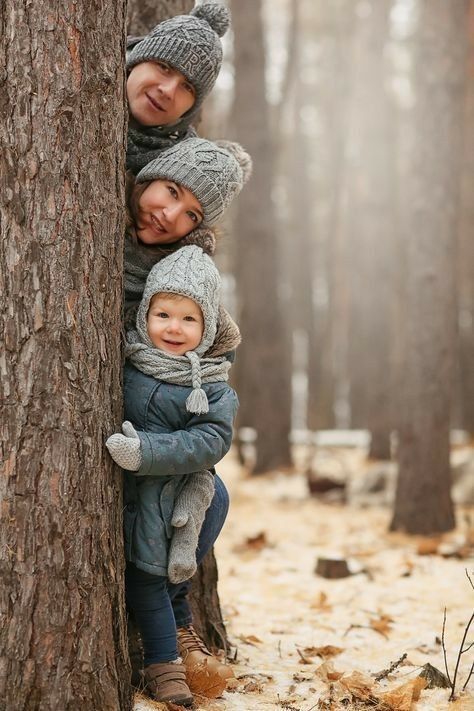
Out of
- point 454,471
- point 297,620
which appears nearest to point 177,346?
point 297,620

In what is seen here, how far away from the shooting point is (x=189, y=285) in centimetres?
287

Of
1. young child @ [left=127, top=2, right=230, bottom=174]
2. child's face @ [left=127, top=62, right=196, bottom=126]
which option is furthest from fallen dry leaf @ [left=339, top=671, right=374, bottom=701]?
child's face @ [left=127, top=62, right=196, bottom=126]

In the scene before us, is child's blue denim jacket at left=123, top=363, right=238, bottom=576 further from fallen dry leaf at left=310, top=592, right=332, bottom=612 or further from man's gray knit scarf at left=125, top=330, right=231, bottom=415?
fallen dry leaf at left=310, top=592, right=332, bottom=612

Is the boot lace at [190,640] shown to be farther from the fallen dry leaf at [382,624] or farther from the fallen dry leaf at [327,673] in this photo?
the fallen dry leaf at [382,624]

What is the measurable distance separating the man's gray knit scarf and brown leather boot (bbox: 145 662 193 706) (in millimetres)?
962

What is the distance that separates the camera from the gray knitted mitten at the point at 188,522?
2.83 meters

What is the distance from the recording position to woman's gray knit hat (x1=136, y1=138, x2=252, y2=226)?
3.06 metres

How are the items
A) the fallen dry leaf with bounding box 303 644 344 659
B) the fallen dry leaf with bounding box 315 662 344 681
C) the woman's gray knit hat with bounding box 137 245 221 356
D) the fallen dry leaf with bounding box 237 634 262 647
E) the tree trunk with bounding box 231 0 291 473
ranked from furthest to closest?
1. the tree trunk with bounding box 231 0 291 473
2. the fallen dry leaf with bounding box 237 634 262 647
3. the fallen dry leaf with bounding box 303 644 344 659
4. the fallen dry leaf with bounding box 315 662 344 681
5. the woman's gray knit hat with bounding box 137 245 221 356

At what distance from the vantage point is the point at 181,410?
2859 mm

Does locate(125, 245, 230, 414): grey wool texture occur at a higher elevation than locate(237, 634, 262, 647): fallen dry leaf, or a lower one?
higher

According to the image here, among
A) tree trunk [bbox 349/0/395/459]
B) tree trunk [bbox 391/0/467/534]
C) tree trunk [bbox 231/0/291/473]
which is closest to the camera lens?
tree trunk [bbox 391/0/467/534]

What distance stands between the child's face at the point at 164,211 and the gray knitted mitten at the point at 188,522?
36.3 inches

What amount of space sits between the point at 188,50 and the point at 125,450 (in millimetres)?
1642

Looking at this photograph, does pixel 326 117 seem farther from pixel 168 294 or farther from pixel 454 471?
pixel 168 294
